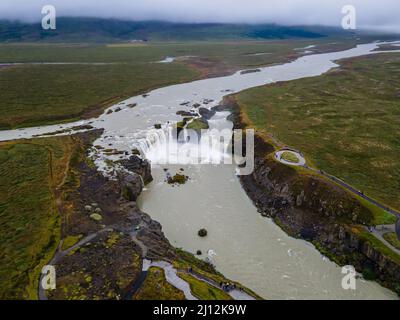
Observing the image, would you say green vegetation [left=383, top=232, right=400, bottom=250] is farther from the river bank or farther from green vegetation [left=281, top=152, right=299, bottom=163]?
green vegetation [left=281, top=152, right=299, bottom=163]

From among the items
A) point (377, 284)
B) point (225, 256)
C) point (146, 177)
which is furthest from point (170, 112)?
point (377, 284)

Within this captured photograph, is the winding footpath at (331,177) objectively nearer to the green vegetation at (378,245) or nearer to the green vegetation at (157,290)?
the green vegetation at (378,245)

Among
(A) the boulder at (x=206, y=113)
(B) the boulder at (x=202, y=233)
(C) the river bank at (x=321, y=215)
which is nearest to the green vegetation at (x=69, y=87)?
(A) the boulder at (x=206, y=113)

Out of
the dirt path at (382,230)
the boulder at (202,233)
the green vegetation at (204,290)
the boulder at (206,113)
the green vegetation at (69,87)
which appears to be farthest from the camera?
the boulder at (206,113)

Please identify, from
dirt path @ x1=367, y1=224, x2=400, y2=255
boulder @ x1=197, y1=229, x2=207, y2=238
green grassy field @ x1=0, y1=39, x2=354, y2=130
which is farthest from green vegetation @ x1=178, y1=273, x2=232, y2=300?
green grassy field @ x1=0, y1=39, x2=354, y2=130

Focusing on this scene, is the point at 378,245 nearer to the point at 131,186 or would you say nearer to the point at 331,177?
the point at 331,177
